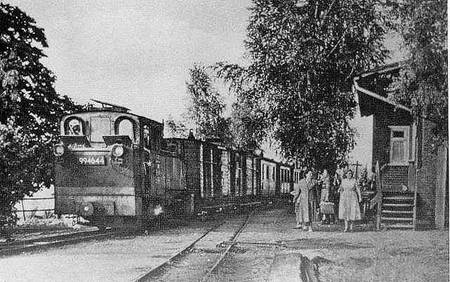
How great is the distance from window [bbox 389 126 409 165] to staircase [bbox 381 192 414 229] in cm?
105

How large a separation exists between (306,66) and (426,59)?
258 cm

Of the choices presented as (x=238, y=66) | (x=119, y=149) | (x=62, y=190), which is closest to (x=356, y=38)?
(x=238, y=66)

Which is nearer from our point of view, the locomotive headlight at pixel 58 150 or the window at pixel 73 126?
the locomotive headlight at pixel 58 150

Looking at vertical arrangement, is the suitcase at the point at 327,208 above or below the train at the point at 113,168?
below

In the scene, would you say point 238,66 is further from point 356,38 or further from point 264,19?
point 356,38

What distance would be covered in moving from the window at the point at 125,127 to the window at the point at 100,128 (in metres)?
0.15

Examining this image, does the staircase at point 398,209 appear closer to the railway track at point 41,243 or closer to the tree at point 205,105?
the tree at point 205,105

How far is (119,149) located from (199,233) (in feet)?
7.75

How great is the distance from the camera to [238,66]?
749cm

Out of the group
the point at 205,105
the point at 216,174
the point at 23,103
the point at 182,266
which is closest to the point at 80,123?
the point at 23,103

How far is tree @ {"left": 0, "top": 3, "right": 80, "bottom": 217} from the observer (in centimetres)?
741

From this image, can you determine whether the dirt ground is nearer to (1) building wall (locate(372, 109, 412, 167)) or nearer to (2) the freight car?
(1) building wall (locate(372, 109, 412, 167))

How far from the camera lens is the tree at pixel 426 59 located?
18.6 ft

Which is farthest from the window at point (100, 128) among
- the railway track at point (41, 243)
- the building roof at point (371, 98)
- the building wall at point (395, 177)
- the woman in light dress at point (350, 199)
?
the building wall at point (395, 177)
